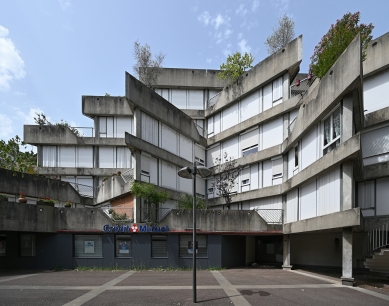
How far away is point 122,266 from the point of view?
52.9 feet

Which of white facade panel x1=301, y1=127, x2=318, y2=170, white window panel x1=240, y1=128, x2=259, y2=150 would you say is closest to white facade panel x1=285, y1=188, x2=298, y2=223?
white facade panel x1=301, y1=127, x2=318, y2=170

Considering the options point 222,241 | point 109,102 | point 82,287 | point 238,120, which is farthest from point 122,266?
point 109,102

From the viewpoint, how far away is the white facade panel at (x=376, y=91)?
14.1m

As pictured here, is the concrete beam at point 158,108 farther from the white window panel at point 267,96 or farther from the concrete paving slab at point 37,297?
the concrete paving slab at point 37,297

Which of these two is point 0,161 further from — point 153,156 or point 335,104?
point 335,104

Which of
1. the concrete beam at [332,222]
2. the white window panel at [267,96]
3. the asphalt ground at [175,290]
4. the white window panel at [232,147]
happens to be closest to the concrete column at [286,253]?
the concrete beam at [332,222]

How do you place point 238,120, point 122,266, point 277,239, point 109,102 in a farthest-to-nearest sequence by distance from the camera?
1. point 109,102
2. point 238,120
3. point 277,239
4. point 122,266

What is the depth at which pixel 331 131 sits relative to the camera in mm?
12617

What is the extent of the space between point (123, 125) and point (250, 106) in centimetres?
1237

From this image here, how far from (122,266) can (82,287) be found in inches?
204

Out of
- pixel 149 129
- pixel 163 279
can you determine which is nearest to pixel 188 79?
Answer: pixel 149 129

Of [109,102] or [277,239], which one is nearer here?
[277,239]

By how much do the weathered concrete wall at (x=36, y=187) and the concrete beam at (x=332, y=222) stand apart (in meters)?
17.0

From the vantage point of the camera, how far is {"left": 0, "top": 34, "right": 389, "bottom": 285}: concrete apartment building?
39.8 ft
